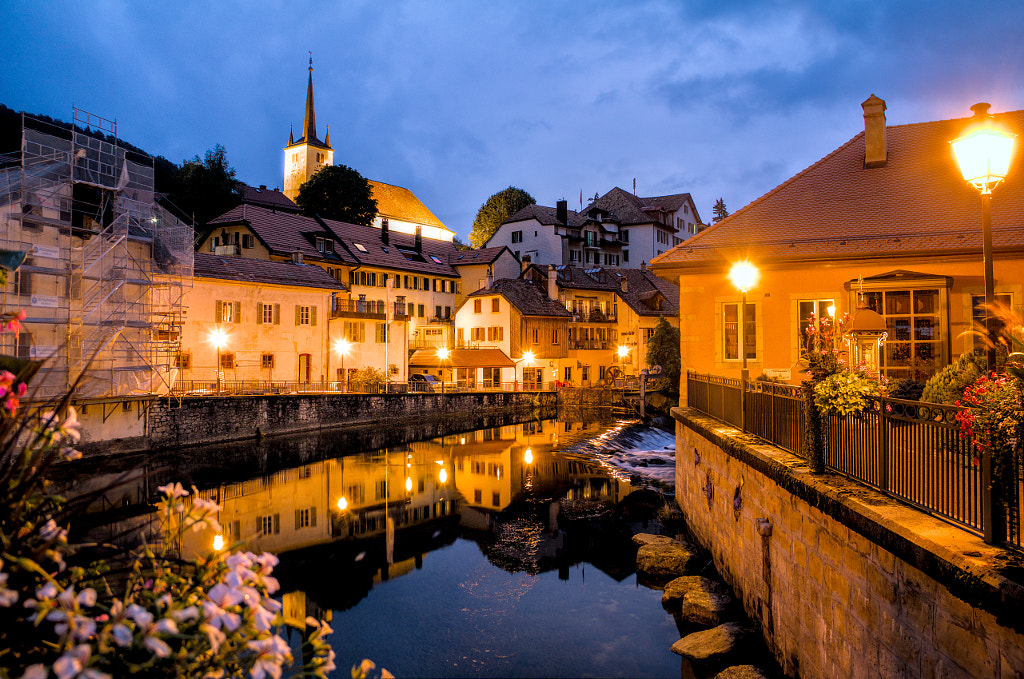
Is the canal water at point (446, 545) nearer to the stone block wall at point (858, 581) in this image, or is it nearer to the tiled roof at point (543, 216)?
the stone block wall at point (858, 581)

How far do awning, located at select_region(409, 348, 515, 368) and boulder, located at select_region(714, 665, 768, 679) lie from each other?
44467 millimetres

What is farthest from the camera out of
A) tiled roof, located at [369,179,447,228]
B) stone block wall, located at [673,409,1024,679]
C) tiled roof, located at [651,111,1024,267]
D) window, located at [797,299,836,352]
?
tiled roof, located at [369,179,447,228]

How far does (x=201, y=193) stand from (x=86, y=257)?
131ft

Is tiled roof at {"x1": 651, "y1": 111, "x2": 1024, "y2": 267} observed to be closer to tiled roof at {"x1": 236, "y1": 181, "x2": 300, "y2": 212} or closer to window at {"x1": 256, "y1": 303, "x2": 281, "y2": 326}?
window at {"x1": 256, "y1": 303, "x2": 281, "y2": 326}

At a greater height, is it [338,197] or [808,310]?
[338,197]

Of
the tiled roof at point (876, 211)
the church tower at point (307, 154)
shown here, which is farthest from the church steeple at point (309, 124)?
the tiled roof at point (876, 211)

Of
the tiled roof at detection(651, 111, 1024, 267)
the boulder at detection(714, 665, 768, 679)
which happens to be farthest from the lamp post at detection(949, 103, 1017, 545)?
the tiled roof at detection(651, 111, 1024, 267)

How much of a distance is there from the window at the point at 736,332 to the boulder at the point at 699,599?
7.86 metres

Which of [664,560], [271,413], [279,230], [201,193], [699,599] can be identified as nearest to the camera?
[699,599]

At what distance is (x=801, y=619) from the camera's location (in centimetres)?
739

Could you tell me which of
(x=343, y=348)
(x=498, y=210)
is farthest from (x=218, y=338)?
(x=498, y=210)

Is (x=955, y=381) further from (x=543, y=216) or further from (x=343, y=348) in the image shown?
(x=543, y=216)

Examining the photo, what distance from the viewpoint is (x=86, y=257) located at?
2766 cm

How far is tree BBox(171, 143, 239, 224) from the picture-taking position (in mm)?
63594
